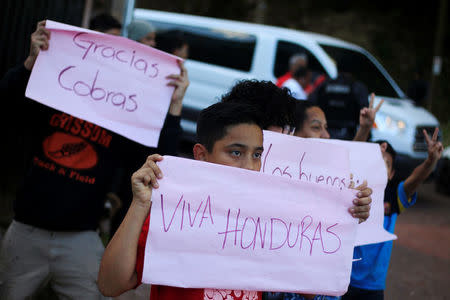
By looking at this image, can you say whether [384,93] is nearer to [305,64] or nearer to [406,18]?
[305,64]

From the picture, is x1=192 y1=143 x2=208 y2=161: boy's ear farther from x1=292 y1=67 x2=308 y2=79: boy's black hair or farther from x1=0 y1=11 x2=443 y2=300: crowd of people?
x1=292 y1=67 x2=308 y2=79: boy's black hair

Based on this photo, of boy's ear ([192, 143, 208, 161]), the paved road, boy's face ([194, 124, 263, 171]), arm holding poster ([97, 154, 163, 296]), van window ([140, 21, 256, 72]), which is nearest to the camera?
arm holding poster ([97, 154, 163, 296])

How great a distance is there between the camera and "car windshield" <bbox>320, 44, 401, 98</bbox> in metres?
9.61

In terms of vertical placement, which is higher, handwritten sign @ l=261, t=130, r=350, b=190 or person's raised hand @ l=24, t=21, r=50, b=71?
person's raised hand @ l=24, t=21, r=50, b=71

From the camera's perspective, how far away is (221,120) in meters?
2.32

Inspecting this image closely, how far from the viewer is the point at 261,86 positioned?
9.86 feet

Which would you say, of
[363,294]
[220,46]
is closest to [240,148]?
[363,294]

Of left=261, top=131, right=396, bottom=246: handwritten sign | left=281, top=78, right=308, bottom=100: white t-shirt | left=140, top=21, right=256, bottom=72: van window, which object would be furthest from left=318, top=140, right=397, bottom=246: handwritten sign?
→ left=140, top=21, right=256, bottom=72: van window

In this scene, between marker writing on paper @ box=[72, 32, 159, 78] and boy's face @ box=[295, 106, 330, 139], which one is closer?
marker writing on paper @ box=[72, 32, 159, 78]

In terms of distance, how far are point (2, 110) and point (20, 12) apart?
2174 millimetres

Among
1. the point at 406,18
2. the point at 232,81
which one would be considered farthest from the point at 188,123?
the point at 406,18

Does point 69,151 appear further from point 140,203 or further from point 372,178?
point 372,178

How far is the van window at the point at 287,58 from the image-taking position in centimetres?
934

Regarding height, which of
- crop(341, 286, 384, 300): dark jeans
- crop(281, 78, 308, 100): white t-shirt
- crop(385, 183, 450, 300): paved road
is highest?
crop(281, 78, 308, 100): white t-shirt
